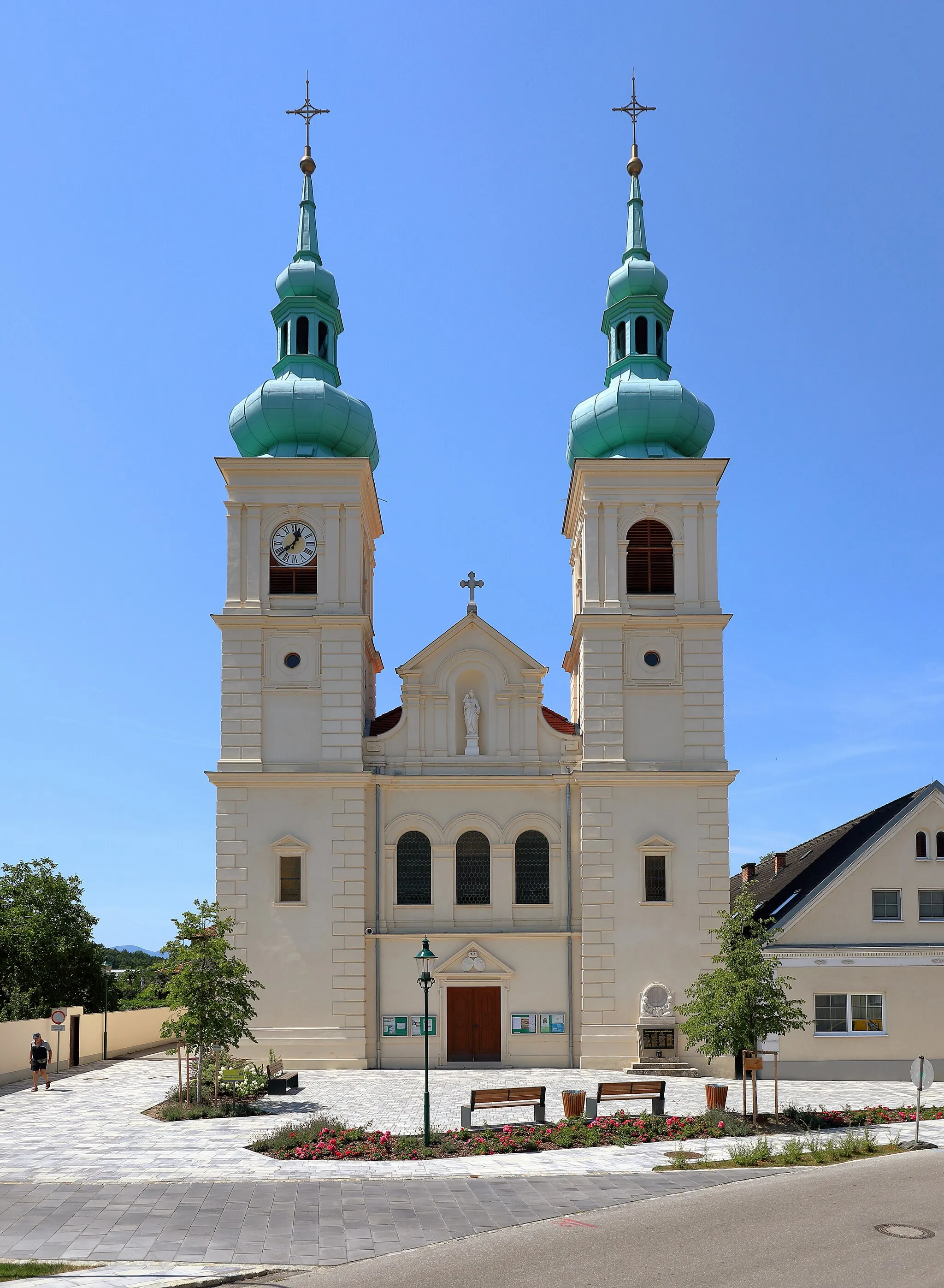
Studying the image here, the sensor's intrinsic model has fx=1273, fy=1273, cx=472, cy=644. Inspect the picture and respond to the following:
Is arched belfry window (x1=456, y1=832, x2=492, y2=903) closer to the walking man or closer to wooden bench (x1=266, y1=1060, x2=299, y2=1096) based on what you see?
wooden bench (x1=266, y1=1060, x2=299, y2=1096)

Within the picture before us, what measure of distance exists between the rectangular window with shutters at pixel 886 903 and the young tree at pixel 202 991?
16.6 m

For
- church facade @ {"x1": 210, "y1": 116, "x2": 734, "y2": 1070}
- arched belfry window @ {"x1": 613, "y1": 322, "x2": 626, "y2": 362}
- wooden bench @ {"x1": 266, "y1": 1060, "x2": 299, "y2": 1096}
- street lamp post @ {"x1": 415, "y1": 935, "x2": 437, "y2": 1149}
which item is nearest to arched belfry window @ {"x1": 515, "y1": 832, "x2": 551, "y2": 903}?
church facade @ {"x1": 210, "y1": 116, "x2": 734, "y2": 1070}

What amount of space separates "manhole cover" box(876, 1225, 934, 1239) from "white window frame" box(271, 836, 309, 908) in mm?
22094

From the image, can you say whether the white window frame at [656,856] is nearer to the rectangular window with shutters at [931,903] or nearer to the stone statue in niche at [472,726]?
the stone statue in niche at [472,726]

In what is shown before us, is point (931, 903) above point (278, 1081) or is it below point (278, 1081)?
above

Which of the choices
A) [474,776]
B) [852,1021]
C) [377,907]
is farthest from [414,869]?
[852,1021]

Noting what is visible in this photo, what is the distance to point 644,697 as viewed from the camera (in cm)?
3741

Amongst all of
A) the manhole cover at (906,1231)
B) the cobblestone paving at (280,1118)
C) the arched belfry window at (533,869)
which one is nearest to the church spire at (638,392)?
the arched belfry window at (533,869)

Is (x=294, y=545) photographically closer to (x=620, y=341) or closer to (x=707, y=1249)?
(x=620, y=341)

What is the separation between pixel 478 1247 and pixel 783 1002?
42.4 ft

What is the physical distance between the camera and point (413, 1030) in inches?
1410

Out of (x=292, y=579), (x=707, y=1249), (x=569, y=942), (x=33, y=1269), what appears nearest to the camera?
(x=33, y=1269)

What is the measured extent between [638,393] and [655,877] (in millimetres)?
14414

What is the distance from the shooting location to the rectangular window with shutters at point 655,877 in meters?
36.3
